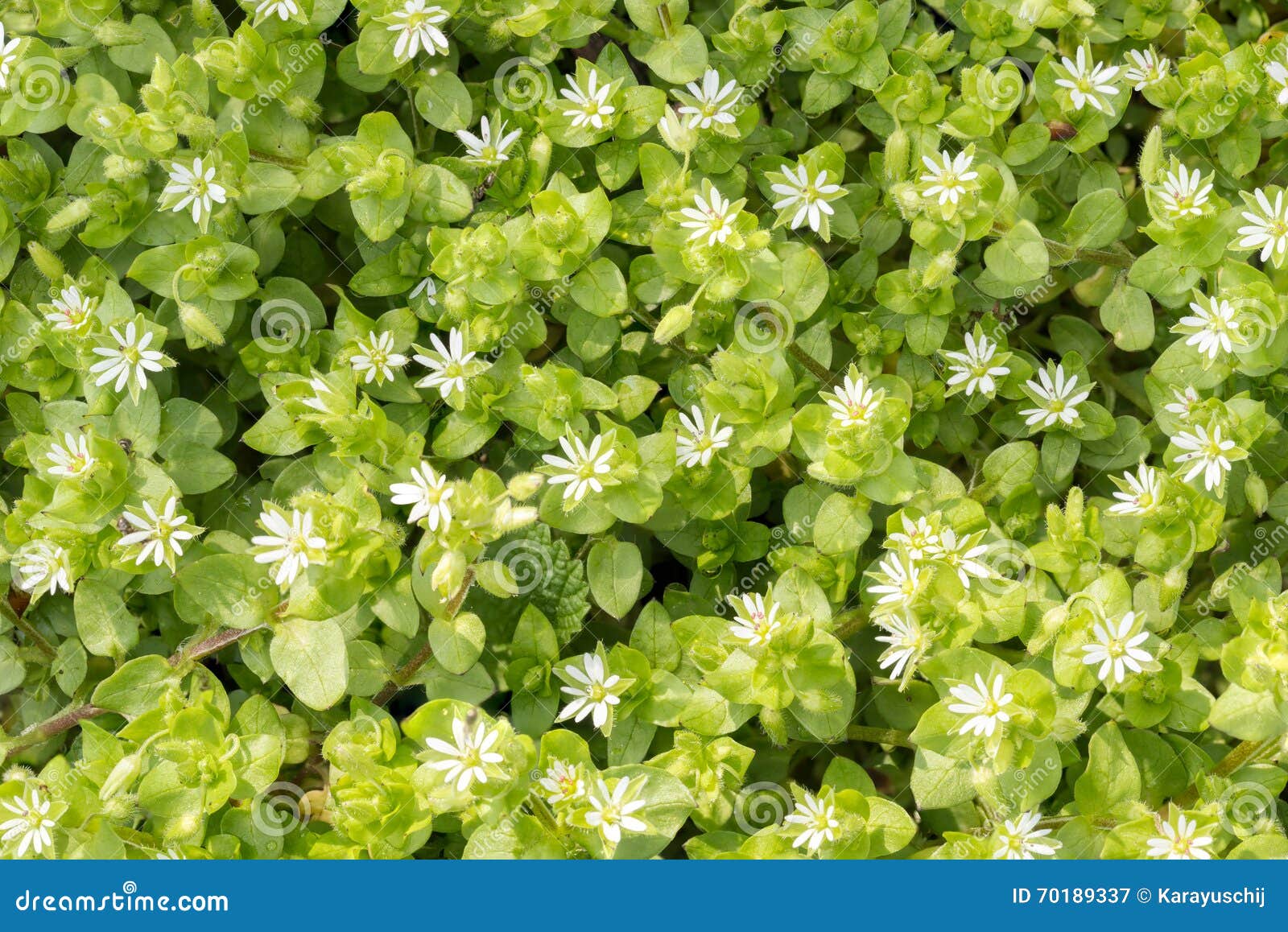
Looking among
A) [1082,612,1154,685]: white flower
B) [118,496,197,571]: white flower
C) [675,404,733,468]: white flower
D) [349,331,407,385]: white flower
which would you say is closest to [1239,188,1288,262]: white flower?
[1082,612,1154,685]: white flower

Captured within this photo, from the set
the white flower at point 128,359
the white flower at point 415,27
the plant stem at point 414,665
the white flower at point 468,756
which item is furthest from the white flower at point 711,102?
the white flower at point 468,756

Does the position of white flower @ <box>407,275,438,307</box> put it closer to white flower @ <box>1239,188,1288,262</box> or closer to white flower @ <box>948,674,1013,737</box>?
white flower @ <box>948,674,1013,737</box>

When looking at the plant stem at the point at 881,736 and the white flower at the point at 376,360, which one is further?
the plant stem at the point at 881,736

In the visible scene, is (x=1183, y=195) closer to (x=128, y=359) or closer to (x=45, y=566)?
(x=128, y=359)

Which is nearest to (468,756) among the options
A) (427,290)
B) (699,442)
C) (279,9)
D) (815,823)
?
(815,823)

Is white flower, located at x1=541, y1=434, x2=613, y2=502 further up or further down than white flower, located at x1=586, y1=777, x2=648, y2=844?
further up

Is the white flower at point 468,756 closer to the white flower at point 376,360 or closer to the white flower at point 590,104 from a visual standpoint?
the white flower at point 376,360

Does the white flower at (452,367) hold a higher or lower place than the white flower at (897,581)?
higher
